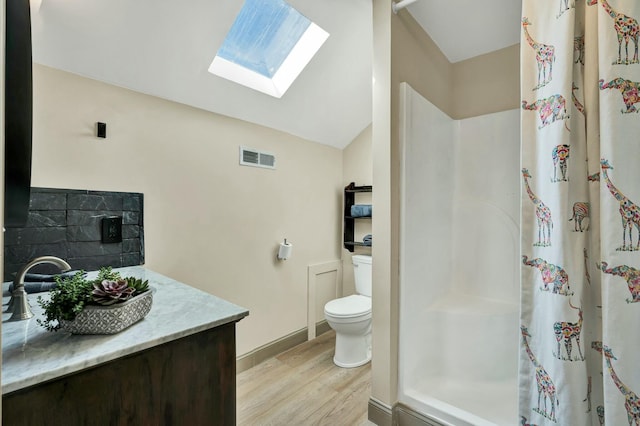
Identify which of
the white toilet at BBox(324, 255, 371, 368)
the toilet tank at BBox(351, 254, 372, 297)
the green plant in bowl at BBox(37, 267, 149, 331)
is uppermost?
the green plant in bowl at BBox(37, 267, 149, 331)

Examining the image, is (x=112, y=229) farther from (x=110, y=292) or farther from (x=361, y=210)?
(x=361, y=210)

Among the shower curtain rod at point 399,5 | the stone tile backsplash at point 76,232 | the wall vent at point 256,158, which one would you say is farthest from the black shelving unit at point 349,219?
the stone tile backsplash at point 76,232

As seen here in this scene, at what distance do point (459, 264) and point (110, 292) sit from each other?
2.23m

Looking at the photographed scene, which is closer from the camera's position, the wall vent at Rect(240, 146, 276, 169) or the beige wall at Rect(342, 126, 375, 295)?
the wall vent at Rect(240, 146, 276, 169)

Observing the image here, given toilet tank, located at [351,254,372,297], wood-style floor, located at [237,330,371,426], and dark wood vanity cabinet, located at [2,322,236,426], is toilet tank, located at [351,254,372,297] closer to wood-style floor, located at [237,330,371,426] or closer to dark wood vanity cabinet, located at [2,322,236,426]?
wood-style floor, located at [237,330,371,426]

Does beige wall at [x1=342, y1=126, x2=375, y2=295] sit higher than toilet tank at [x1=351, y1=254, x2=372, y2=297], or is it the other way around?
beige wall at [x1=342, y1=126, x2=375, y2=295]

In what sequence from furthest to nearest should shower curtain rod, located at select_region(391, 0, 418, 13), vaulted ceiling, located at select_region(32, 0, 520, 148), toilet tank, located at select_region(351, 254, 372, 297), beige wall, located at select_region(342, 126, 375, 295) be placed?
beige wall, located at select_region(342, 126, 375, 295), toilet tank, located at select_region(351, 254, 372, 297), shower curtain rod, located at select_region(391, 0, 418, 13), vaulted ceiling, located at select_region(32, 0, 520, 148)

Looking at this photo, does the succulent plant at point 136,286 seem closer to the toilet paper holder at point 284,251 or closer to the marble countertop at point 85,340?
the marble countertop at point 85,340

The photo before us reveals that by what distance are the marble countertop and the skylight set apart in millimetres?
1517

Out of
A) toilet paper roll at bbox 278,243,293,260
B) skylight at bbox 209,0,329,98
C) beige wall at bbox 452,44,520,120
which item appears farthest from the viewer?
toilet paper roll at bbox 278,243,293,260

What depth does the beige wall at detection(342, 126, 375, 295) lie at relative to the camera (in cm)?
293

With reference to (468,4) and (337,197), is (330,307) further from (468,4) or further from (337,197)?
(468,4)

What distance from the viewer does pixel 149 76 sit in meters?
1.71

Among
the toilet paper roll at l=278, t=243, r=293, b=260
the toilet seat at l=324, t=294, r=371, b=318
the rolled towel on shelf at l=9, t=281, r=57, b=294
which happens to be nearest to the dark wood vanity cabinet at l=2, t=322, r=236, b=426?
the rolled towel on shelf at l=9, t=281, r=57, b=294
